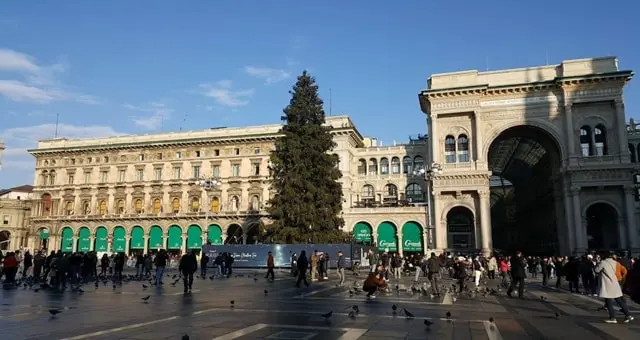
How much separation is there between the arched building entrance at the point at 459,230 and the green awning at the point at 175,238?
32783 millimetres

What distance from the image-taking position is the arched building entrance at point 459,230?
52994 millimetres

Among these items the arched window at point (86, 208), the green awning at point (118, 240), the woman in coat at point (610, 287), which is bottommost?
the woman in coat at point (610, 287)

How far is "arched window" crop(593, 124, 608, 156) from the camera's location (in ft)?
154

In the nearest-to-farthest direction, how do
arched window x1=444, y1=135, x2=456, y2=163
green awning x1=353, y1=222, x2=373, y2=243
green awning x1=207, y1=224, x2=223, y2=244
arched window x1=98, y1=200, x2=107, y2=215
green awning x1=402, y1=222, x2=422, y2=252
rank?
1. arched window x1=444, y1=135, x2=456, y2=163
2. green awning x1=402, y1=222, x2=422, y2=252
3. green awning x1=353, y1=222, x2=373, y2=243
4. green awning x1=207, y1=224, x2=223, y2=244
5. arched window x1=98, y1=200, x2=107, y2=215

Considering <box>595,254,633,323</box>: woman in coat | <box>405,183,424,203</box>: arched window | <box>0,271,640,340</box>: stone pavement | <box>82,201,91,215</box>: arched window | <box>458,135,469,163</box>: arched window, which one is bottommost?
<box>0,271,640,340</box>: stone pavement

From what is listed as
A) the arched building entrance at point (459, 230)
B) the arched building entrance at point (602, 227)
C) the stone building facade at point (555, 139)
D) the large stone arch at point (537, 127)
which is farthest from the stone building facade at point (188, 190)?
the arched building entrance at point (602, 227)

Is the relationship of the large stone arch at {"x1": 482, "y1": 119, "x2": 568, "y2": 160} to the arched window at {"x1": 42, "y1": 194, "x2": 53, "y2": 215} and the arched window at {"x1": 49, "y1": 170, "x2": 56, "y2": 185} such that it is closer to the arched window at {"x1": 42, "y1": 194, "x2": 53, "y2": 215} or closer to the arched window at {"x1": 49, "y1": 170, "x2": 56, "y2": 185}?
the arched window at {"x1": 42, "y1": 194, "x2": 53, "y2": 215}

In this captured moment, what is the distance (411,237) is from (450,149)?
11.2m

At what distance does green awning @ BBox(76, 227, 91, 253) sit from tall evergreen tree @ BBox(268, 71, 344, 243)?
3906cm

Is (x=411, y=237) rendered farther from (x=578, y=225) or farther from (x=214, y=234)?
(x=214, y=234)

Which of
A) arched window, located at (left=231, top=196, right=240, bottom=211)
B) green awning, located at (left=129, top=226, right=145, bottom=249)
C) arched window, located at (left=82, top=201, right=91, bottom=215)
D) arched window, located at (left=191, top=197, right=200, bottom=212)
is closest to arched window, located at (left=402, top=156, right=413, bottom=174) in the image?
arched window, located at (left=231, top=196, right=240, bottom=211)

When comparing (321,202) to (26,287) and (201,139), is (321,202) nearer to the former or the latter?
(26,287)

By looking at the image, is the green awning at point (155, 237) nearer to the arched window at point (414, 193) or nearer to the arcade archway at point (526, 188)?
the arched window at point (414, 193)

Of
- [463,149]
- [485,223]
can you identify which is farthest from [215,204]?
[485,223]
